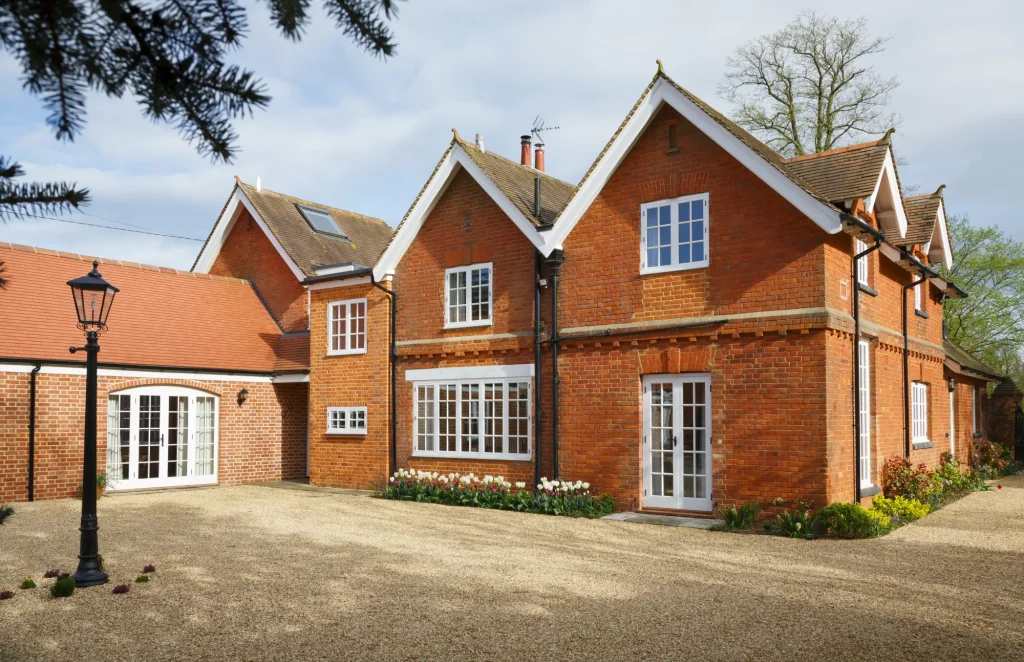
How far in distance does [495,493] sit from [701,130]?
7.23m

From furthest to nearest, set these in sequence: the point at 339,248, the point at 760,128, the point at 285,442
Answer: the point at 760,128
the point at 339,248
the point at 285,442

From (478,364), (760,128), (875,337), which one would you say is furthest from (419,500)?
(760,128)

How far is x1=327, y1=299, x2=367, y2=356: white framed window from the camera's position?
723 inches

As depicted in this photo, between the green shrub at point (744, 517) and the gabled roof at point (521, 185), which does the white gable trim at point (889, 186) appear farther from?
the green shrub at point (744, 517)

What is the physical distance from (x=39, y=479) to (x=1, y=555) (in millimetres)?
6640

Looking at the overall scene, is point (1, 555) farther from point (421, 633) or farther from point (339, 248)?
point (339, 248)

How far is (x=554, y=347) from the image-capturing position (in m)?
14.9

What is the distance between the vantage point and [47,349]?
16438 mm

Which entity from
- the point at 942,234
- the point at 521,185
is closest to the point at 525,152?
the point at 521,185

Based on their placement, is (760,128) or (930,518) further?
(760,128)

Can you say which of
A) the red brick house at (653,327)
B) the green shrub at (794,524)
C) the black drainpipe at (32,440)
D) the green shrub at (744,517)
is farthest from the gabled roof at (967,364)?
the black drainpipe at (32,440)

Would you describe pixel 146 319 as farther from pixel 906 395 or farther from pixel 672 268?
pixel 906 395

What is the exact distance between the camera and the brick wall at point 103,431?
15805mm

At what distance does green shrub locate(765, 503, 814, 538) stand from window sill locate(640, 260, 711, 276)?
3974 millimetres
